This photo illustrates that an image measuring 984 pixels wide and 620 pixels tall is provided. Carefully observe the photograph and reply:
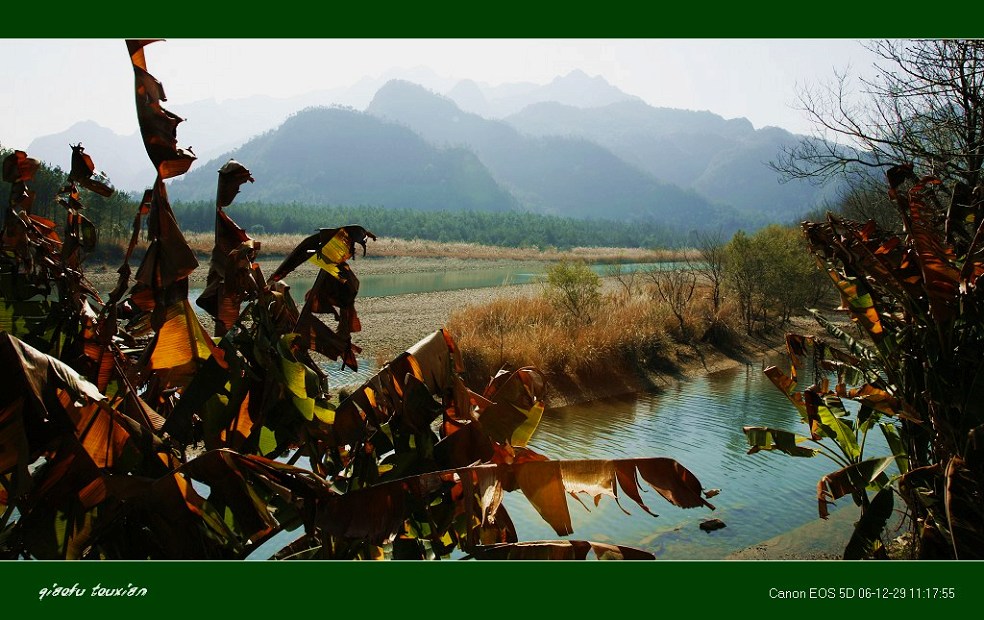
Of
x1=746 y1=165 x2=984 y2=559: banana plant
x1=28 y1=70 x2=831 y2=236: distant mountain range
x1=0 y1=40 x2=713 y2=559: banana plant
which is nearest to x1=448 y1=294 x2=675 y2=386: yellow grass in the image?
x1=746 y1=165 x2=984 y2=559: banana plant

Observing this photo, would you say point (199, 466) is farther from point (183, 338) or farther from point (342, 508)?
point (183, 338)

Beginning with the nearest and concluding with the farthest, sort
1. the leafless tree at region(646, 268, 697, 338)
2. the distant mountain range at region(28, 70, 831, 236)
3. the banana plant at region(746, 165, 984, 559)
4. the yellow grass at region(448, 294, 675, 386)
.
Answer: the banana plant at region(746, 165, 984, 559) < the yellow grass at region(448, 294, 675, 386) < the leafless tree at region(646, 268, 697, 338) < the distant mountain range at region(28, 70, 831, 236)

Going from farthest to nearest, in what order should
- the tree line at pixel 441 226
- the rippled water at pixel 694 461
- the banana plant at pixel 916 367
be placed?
the tree line at pixel 441 226 < the rippled water at pixel 694 461 < the banana plant at pixel 916 367

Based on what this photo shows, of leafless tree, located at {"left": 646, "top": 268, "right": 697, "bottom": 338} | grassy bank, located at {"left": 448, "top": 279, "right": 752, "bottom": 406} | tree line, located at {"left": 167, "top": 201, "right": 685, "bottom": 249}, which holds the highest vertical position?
tree line, located at {"left": 167, "top": 201, "right": 685, "bottom": 249}

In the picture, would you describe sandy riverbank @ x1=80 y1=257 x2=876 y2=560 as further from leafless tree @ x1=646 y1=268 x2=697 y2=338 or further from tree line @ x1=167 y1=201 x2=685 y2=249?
tree line @ x1=167 y1=201 x2=685 y2=249

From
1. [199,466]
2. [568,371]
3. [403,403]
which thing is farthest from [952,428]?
[568,371]

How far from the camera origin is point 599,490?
1.47 m

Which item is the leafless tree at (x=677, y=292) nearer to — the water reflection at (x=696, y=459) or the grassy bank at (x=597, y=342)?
the grassy bank at (x=597, y=342)

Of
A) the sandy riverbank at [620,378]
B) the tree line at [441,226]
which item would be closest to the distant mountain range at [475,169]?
the tree line at [441,226]

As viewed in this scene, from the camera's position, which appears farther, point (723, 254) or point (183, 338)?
point (723, 254)

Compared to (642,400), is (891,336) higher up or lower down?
higher up

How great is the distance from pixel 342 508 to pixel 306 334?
0.58 meters

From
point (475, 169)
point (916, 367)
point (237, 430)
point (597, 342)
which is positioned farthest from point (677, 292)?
point (475, 169)

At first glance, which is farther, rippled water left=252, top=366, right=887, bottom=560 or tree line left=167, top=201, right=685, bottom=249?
tree line left=167, top=201, right=685, bottom=249
